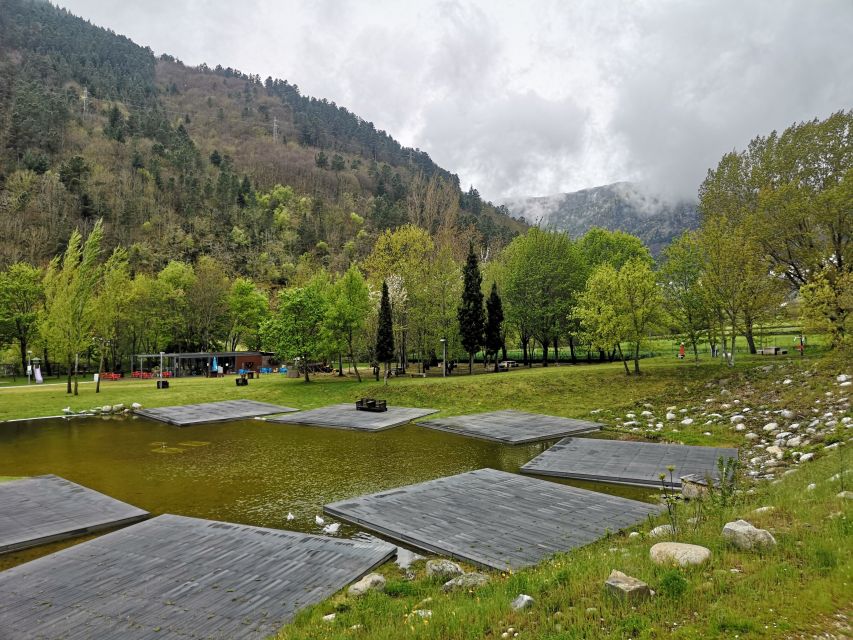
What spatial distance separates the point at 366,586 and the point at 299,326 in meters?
39.3

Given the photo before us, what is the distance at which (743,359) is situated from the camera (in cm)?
3778

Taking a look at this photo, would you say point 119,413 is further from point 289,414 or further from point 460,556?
point 460,556

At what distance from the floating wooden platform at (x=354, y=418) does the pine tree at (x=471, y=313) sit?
16322 millimetres

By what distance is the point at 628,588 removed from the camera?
20.9 ft

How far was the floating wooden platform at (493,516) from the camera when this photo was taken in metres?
10.9

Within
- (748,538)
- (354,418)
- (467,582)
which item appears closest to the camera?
(748,538)

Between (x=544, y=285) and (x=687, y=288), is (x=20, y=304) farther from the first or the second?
(x=687, y=288)

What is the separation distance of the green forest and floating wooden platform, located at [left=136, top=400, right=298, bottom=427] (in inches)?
372

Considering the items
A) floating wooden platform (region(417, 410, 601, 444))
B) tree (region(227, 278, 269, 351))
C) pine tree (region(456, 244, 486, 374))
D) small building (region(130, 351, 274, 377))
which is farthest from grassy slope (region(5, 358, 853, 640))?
tree (region(227, 278, 269, 351))

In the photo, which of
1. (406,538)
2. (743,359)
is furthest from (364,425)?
(743,359)

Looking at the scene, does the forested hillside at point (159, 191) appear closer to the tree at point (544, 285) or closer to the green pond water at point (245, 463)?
the tree at point (544, 285)

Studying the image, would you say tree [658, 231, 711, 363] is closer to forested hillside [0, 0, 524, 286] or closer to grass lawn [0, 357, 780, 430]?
grass lawn [0, 357, 780, 430]

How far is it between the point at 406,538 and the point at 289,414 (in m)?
23.4

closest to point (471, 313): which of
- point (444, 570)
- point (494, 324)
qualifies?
point (494, 324)
